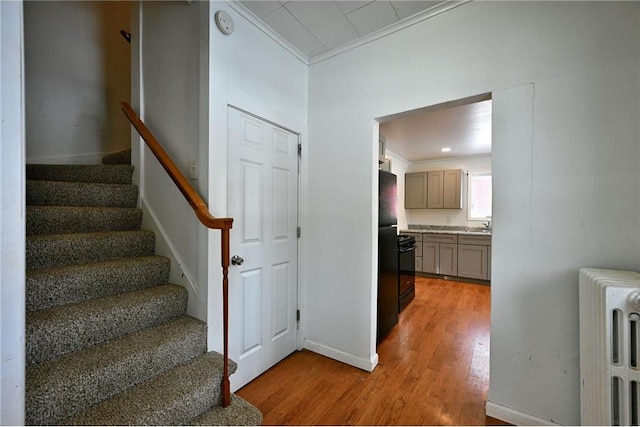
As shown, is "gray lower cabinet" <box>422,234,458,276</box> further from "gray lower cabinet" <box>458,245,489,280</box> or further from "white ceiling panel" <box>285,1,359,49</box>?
"white ceiling panel" <box>285,1,359,49</box>

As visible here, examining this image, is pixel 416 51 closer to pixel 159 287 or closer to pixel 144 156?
pixel 144 156

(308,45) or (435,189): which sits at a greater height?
(308,45)

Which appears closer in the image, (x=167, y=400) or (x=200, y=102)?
(x=167, y=400)

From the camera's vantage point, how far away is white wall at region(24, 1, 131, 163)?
101 inches

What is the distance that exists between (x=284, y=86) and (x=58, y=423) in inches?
94.1

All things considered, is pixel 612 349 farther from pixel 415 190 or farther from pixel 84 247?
pixel 415 190

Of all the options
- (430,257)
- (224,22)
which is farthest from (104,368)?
(430,257)

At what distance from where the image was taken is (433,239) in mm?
5004

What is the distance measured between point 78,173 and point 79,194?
1.55 ft

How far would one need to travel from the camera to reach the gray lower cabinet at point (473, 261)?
446 cm

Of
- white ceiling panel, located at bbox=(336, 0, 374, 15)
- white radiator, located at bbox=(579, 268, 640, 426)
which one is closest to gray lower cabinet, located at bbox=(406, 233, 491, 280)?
white radiator, located at bbox=(579, 268, 640, 426)

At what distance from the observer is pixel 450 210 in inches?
218

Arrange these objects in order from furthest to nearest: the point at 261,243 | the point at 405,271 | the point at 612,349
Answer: the point at 405,271, the point at 261,243, the point at 612,349

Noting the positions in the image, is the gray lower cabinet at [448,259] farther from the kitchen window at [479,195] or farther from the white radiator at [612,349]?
the white radiator at [612,349]
